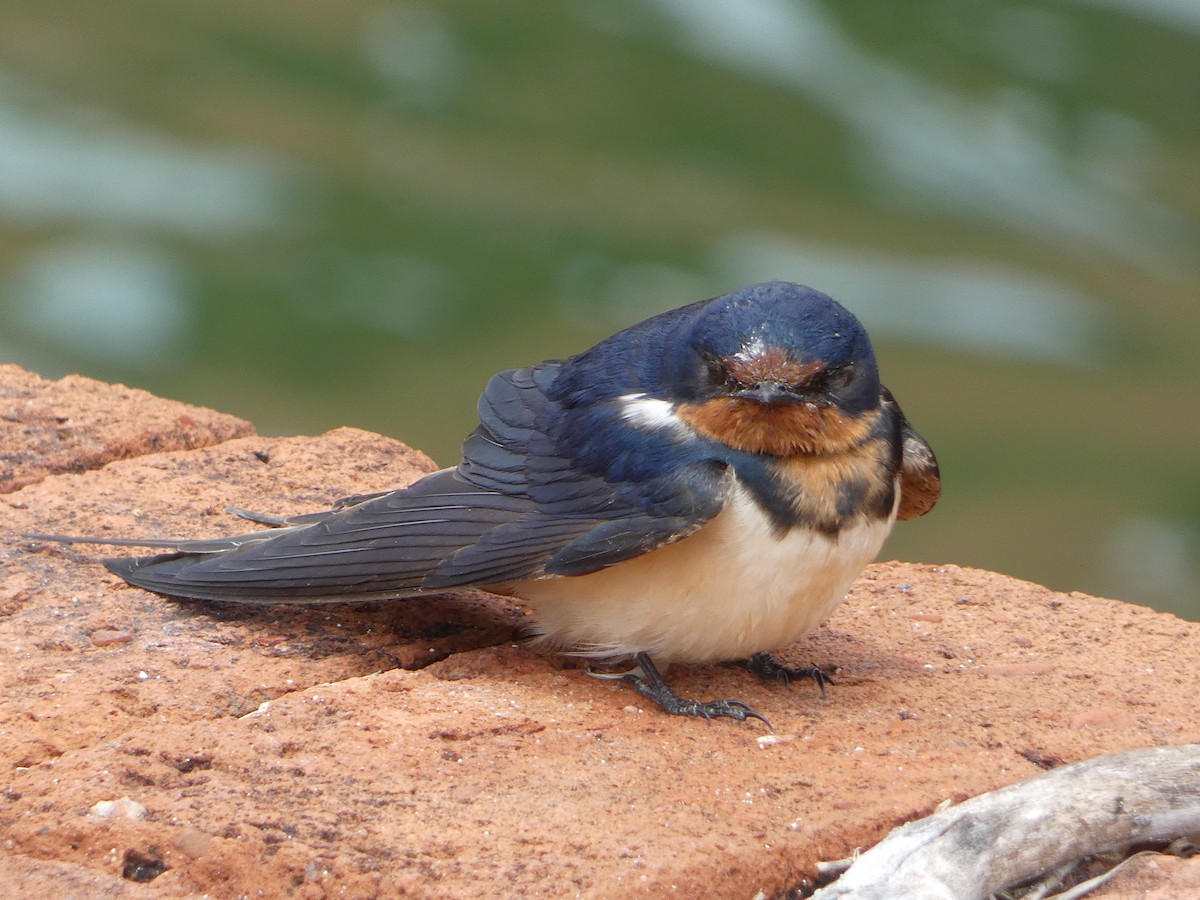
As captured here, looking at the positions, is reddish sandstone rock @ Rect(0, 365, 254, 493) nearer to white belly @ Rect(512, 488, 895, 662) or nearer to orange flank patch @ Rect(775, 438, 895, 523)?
white belly @ Rect(512, 488, 895, 662)

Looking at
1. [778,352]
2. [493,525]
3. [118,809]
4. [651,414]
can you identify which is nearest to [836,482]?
[778,352]

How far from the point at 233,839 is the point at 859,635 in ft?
5.66

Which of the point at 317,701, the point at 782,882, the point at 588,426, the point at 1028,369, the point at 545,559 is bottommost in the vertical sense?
the point at 782,882

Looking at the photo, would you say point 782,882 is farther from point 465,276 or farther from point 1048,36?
point 1048,36

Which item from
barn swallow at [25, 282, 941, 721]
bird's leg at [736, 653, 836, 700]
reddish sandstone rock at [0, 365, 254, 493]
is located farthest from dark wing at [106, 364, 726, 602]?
reddish sandstone rock at [0, 365, 254, 493]

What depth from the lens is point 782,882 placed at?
2.84 metres

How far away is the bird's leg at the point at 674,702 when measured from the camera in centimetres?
346

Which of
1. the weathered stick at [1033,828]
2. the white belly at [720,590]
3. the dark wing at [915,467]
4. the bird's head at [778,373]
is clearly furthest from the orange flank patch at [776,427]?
the weathered stick at [1033,828]

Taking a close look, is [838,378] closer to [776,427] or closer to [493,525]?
[776,427]

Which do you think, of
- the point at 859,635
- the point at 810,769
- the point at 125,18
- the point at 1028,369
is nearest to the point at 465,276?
the point at 125,18

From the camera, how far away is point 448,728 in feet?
10.5

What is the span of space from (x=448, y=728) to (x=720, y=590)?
1.96 feet

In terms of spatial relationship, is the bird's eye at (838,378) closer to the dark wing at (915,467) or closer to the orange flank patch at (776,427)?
the orange flank patch at (776,427)

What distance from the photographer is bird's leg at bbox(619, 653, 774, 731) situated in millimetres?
3457
